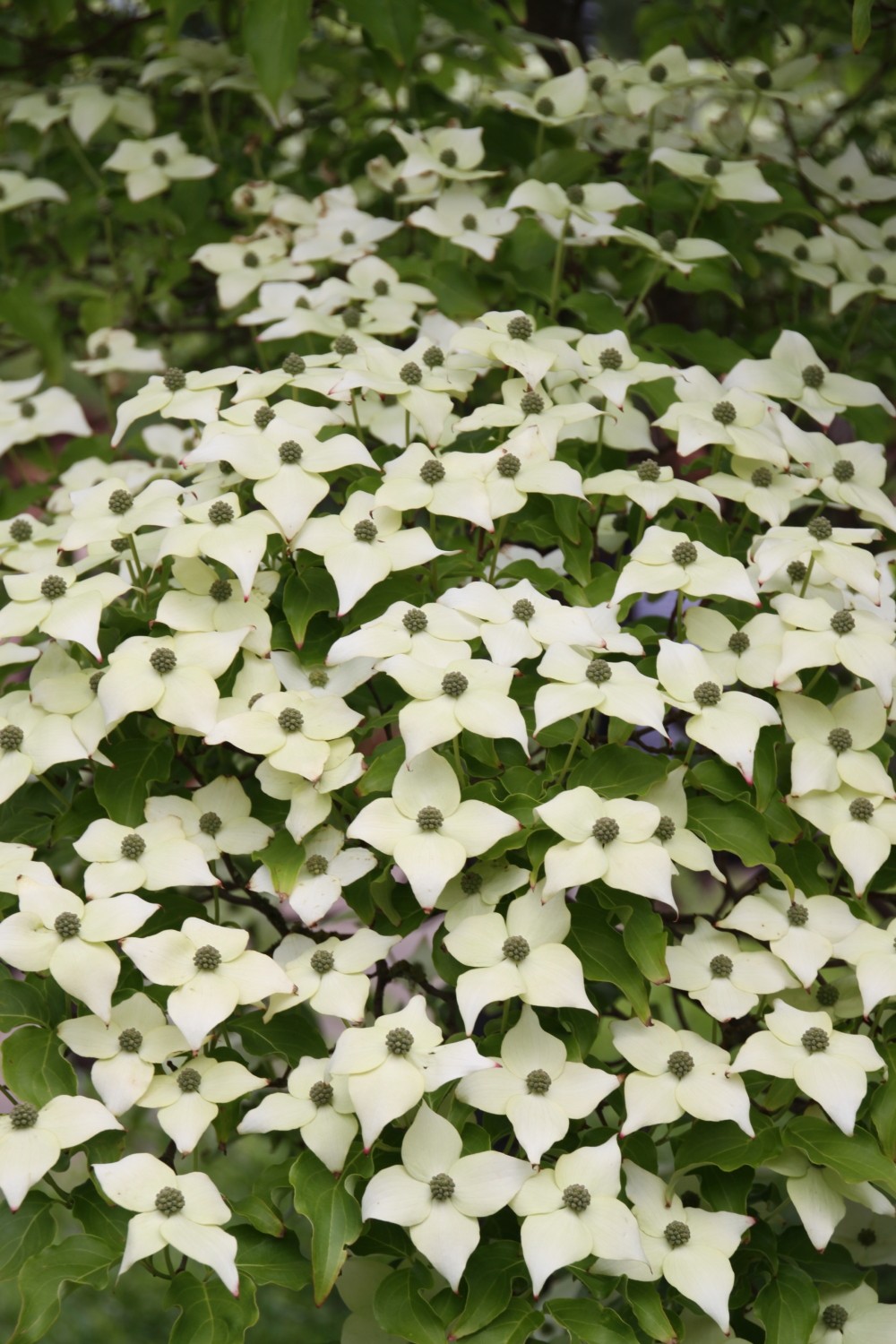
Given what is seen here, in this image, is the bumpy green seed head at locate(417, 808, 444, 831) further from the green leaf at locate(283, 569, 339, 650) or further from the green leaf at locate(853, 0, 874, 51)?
the green leaf at locate(853, 0, 874, 51)

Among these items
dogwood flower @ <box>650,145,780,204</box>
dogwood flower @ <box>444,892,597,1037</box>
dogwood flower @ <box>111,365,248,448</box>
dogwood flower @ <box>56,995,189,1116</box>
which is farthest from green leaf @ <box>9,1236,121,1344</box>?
dogwood flower @ <box>650,145,780,204</box>

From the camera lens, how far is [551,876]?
1.06 m

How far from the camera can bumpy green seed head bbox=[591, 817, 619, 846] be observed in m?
1.07

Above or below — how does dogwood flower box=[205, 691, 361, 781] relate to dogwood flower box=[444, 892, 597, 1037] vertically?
above

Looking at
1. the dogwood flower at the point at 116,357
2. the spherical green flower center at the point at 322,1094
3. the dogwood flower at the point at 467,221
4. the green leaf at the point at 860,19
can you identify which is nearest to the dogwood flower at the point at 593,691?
the spherical green flower center at the point at 322,1094

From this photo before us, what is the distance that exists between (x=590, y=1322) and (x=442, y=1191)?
0.51ft

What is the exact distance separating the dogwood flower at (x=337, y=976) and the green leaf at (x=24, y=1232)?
235 millimetres

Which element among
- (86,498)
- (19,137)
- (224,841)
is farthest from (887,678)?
(19,137)

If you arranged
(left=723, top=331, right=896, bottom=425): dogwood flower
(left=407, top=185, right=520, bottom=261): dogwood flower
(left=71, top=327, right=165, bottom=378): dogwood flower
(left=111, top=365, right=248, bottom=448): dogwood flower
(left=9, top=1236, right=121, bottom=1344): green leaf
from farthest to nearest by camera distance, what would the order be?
1. (left=71, top=327, right=165, bottom=378): dogwood flower
2. (left=407, top=185, right=520, bottom=261): dogwood flower
3. (left=723, top=331, right=896, bottom=425): dogwood flower
4. (left=111, top=365, right=248, bottom=448): dogwood flower
5. (left=9, top=1236, right=121, bottom=1344): green leaf

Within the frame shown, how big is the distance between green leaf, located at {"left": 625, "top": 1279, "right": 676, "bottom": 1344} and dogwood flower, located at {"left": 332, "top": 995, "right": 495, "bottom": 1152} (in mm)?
222

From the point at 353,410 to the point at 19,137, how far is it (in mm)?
1143

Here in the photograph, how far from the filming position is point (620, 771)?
45.0 inches

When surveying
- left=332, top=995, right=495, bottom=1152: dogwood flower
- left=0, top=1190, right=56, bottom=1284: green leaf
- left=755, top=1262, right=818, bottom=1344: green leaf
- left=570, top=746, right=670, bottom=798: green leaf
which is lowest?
left=755, top=1262, right=818, bottom=1344: green leaf

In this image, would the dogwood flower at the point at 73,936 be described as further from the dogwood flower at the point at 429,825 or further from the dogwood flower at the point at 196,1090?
the dogwood flower at the point at 429,825
